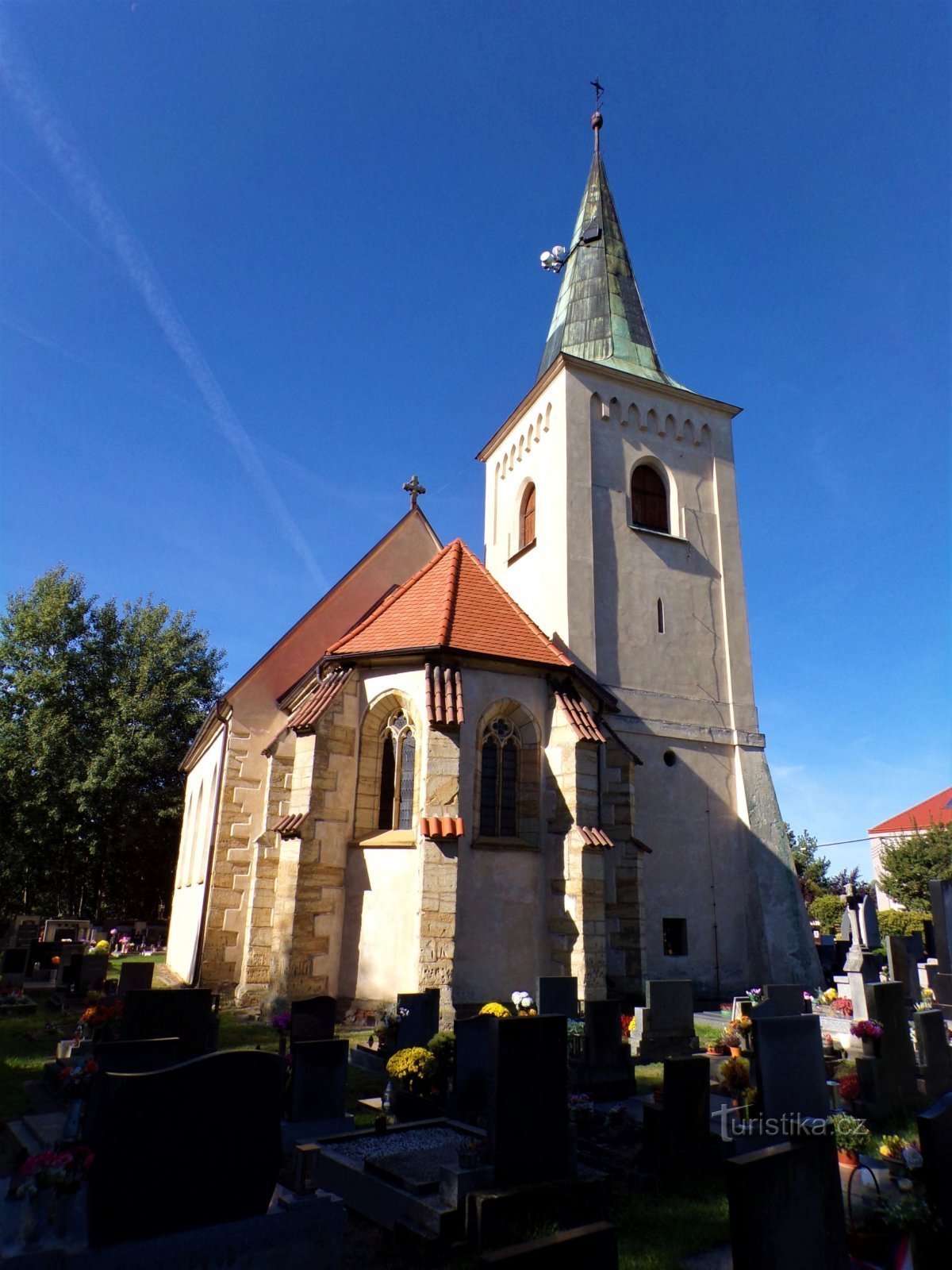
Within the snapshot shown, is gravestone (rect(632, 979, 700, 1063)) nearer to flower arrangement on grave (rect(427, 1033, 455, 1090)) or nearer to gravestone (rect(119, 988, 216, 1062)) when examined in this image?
flower arrangement on grave (rect(427, 1033, 455, 1090))

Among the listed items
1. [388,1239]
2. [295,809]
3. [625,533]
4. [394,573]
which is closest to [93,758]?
[394,573]

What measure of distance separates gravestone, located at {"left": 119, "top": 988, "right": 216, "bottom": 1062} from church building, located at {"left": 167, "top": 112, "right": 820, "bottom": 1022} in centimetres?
511

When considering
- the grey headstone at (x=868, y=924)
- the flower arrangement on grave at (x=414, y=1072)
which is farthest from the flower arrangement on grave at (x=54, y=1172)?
the grey headstone at (x=868, y=924)

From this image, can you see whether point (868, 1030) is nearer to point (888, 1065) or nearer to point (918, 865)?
point (888, 1065)

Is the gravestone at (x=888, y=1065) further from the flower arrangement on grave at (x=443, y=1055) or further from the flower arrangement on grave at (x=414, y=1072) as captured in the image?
the flower arrangement on grave at (x=414, y=1072)

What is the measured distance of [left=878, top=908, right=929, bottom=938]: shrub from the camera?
2862 centimetres

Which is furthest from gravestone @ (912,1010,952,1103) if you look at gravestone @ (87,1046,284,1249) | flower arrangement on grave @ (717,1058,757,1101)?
gravestone @ (87,1046,284,1249)

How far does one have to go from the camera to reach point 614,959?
579 inches

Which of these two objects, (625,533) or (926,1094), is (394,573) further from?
(926,1094)

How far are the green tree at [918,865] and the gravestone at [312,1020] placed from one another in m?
34.3

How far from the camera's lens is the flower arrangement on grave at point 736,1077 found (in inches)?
314

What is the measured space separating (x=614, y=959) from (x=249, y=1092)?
11.8 metres

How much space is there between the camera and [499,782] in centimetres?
1419

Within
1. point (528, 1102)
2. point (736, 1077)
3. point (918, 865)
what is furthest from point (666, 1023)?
point (918, 865)
